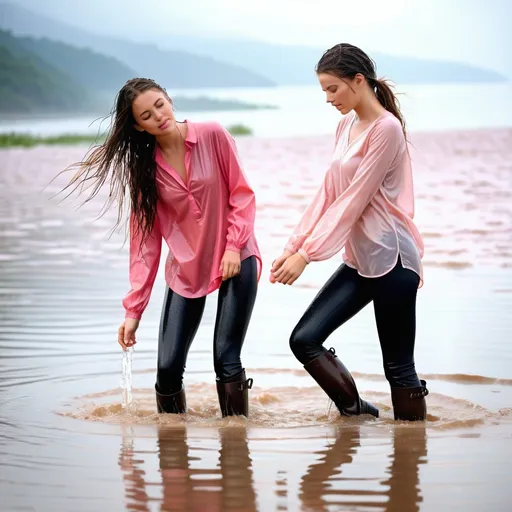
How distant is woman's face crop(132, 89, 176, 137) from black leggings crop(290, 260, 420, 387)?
0.81 meters

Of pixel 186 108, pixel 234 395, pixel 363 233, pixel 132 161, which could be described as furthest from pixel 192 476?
pixel 186 108

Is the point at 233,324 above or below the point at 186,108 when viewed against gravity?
below

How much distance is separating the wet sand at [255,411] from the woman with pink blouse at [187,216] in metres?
0.32

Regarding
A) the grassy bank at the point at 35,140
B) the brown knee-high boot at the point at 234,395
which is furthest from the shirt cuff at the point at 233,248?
the grassy bank at the point at 35,140

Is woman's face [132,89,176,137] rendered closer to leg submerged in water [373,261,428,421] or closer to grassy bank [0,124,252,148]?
leg submerged in water [373,261,428,421]

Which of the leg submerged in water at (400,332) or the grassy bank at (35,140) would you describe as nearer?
the leg submerged in water at (400,332)

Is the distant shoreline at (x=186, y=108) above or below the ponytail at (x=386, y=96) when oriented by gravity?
above

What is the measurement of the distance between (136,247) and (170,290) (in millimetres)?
205

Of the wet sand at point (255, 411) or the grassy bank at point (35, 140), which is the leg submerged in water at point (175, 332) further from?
the grassy bank at point (35, 140)

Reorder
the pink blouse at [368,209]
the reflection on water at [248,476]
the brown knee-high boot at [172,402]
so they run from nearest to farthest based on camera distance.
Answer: the reflection on water at [248,476] → the pink blouse at [368,209] → the brown knee-high boot at [172,402]

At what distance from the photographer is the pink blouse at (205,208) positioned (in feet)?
14.6

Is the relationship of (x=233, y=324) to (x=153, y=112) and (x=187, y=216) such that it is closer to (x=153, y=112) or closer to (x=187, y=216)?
(x=187, y=216)

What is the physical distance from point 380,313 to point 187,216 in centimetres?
78

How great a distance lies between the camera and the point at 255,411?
15.8ft
